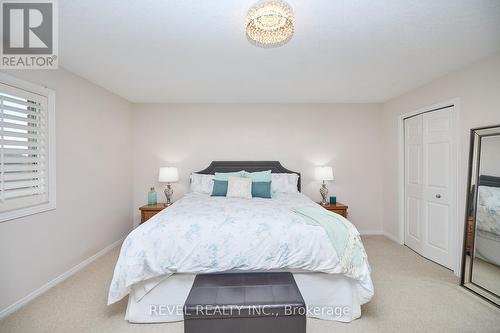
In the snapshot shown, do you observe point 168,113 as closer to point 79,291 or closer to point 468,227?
point 79,291

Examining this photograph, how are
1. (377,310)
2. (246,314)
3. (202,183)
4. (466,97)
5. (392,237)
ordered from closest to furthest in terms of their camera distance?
(246,314) < (377,310) < (466,97) < (202,183) < (392,237)

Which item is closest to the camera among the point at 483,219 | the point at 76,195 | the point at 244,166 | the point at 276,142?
the point at 483,219

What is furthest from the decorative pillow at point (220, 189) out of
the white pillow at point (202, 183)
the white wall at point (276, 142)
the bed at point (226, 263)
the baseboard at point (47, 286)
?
the baseboard at point (47, 286)

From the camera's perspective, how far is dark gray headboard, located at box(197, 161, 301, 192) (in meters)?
4.00

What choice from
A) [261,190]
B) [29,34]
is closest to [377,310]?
[261,190]

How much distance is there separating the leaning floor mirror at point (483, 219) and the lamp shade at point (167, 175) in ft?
12.8

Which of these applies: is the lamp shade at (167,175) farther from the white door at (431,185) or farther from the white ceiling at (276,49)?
the white door at (431,185)

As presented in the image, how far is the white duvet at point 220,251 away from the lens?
5.93 feet

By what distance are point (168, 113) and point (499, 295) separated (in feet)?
15.9

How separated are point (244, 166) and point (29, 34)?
9.82 ft

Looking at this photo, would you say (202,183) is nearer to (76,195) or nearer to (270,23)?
(76,195)

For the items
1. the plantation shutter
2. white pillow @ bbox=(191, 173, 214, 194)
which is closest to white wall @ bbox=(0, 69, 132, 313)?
the plantation shutter

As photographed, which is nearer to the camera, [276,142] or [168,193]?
[168,193]

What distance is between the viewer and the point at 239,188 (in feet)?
10.8
